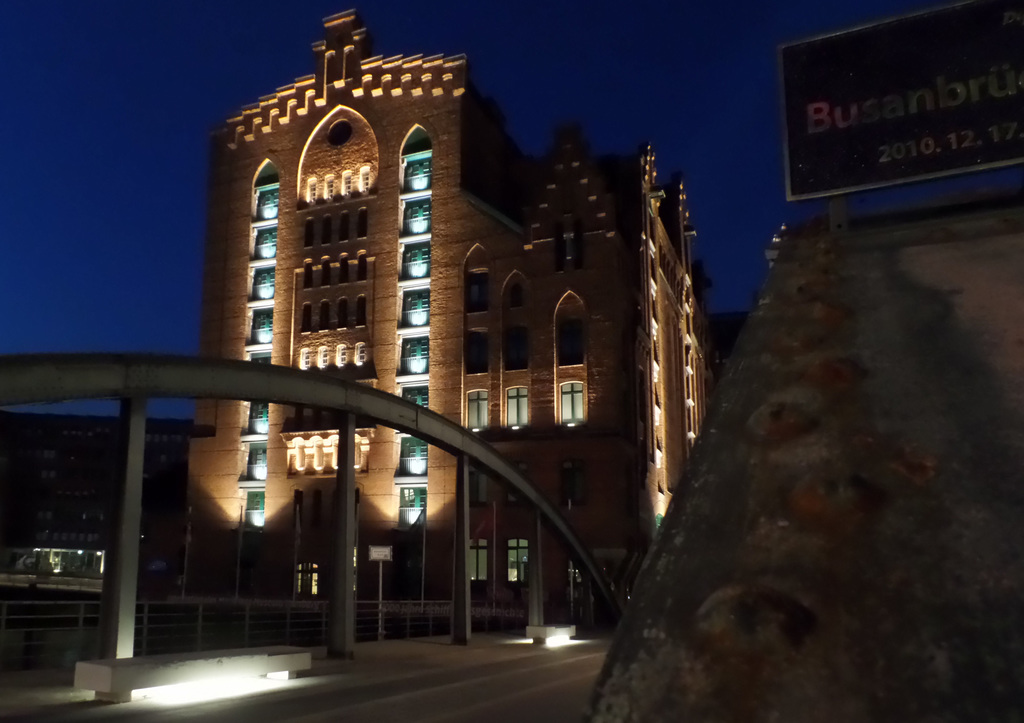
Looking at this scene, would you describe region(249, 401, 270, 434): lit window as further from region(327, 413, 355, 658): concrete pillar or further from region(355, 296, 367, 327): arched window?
region(327, 413, 355, 658): concrete pillar

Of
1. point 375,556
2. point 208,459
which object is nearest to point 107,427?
point 208,459

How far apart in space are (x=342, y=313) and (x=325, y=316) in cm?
106

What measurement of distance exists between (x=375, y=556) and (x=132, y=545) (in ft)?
40.4

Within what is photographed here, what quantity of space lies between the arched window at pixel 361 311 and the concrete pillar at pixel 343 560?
3028 centimetres

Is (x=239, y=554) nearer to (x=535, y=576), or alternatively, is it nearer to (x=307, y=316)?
(x=307, y=316)

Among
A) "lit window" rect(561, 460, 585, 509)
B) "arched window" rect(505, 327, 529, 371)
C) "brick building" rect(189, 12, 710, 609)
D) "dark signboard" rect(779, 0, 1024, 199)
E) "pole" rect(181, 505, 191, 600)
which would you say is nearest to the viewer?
"dark signboard" rect(779, 0, 1024, 199)

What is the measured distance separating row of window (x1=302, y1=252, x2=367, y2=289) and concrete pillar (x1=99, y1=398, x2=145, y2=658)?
35531mm

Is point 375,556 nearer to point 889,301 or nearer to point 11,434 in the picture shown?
point 889,301

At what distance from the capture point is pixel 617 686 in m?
2.82

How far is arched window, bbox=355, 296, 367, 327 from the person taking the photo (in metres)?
46.6

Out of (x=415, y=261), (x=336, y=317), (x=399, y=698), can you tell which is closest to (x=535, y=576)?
(x=399, y=698)

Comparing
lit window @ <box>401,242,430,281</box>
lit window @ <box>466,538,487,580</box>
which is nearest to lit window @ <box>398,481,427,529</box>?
lit window @ <box>466,538,487,580</box>

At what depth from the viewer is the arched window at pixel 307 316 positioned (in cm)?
4800


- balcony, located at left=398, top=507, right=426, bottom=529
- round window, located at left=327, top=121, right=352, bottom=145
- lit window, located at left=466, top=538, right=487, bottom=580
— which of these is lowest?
lit window, located at left=466, top=538, right=487, bottom=580
